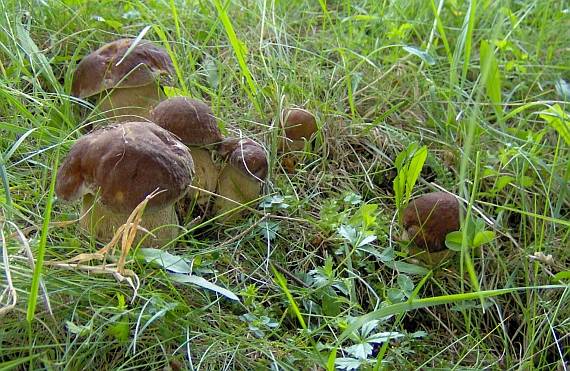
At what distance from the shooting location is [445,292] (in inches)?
67.3

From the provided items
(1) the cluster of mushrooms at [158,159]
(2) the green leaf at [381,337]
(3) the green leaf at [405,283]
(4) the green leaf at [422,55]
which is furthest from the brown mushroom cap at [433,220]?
(4) the green leaf at [422,55]

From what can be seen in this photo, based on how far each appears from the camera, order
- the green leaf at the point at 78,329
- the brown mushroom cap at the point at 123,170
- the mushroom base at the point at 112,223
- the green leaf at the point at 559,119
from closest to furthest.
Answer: the green leaf at the point at 78,329 → the brown mushroom cap at the point at 123,170 → the mushroom base at the point at 112,223 → the green leaf at the point at 559,119

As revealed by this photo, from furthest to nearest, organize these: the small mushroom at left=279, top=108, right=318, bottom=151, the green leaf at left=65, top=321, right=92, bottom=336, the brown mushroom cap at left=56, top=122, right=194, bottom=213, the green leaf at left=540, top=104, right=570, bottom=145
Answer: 1. the small mushroom at left=279, top=108, right=318, bottom=151
2. the green leaf at left=540, top=104, right=570, bottom=145
3. the brown mushroom cap at left=56, top=122, right=194, bottom=213
4. the green leaf at left=65, top=321, right=92, bottom=336

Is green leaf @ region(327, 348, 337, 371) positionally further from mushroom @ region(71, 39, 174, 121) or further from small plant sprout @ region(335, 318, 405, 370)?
mushroom @ region(71, 39, 174, 121)

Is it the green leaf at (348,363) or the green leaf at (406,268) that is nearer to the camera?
the green leaf at (348,363)

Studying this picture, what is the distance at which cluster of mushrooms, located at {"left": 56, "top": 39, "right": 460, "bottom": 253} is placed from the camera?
1.49 m

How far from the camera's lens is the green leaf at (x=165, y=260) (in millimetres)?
1489

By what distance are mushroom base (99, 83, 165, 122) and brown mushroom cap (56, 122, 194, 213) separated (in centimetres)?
53

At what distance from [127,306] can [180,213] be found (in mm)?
470

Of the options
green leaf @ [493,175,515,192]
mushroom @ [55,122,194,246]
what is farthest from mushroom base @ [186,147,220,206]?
green leaf @ [493,175,515,192]

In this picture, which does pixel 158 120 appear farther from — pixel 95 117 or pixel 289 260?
pixel 289 260

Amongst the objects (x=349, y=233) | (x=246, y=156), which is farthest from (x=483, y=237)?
(x=246, y=156)

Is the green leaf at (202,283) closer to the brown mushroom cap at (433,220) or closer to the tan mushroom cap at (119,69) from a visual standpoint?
the brown mushroom cap at (433,220)

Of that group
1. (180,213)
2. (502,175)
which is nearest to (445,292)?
(502,175)
